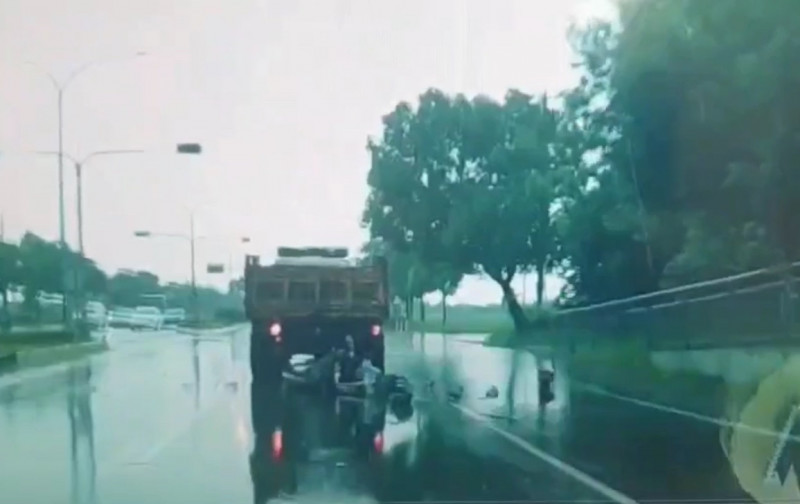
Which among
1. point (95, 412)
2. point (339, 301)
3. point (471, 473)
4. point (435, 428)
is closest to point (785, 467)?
point (471, 473)

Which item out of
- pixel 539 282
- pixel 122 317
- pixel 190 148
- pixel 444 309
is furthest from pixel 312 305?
pixel 190 148

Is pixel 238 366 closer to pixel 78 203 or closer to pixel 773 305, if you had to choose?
Result: pixel 78 203

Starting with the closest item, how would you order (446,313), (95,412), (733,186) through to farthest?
(95,412) < (446,313) < (733,186)

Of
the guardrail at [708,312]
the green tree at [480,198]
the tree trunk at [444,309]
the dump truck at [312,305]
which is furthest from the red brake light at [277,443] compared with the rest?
the guardrail at [708,312]

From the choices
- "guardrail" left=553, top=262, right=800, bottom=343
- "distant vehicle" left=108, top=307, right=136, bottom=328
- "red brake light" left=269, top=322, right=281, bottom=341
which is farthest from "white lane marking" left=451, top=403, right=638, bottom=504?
"distant vehicle" left=108, top=307, right=136, bottom=328

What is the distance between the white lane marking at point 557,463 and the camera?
10086 millimetres

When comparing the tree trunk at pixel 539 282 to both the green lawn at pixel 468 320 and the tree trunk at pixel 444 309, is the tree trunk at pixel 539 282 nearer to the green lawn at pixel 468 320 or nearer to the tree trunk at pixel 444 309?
the green lawn at pixel 468 320

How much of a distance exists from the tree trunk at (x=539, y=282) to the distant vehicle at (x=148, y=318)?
3009mm

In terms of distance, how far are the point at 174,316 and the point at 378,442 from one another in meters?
1.83

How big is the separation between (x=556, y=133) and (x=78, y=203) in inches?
154

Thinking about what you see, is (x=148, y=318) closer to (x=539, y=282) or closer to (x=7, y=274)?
(x=7, y=274)

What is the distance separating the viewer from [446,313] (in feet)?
39.9

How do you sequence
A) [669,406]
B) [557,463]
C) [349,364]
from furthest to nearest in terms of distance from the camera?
[669,406] < [349,364] < [557,463]

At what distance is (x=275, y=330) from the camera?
41.7ft
